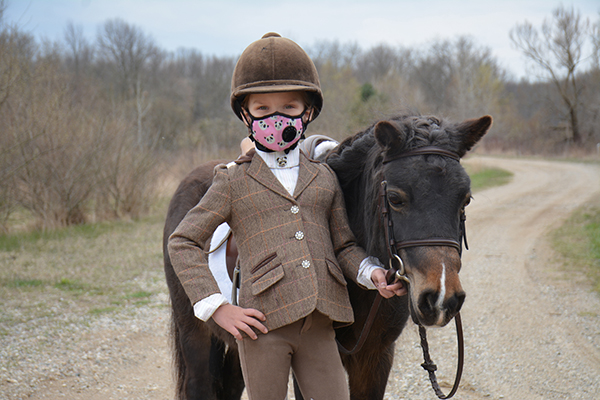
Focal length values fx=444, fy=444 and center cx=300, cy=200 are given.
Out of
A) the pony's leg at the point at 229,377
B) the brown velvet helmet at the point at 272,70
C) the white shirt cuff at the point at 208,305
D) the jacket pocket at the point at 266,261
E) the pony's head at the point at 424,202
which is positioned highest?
the brown velvet helmet at the point at 272,70

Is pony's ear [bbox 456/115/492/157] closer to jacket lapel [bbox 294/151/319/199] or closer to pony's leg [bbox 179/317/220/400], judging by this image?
jacket lapel [bbox 294/151/319/199]

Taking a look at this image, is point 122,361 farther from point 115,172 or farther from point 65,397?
point 115,172

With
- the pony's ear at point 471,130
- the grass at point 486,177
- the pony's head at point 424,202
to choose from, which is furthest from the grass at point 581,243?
the pony's head at point 424,202

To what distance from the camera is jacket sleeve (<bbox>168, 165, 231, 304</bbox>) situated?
5.29ft

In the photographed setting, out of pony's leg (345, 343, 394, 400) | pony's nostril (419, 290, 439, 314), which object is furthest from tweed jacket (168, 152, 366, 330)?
pony's leg (345, 343, 394, 400)

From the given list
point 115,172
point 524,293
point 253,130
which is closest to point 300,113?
point 253,130

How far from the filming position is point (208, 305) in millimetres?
1588

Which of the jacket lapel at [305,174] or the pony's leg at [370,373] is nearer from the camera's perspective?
the jacket lapel at [305,174]

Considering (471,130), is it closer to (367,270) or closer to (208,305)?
(367,270)

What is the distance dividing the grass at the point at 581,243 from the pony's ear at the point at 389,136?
5.91 meters

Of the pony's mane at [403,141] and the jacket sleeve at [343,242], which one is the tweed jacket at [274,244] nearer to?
the jacket sleeve at [343,242]

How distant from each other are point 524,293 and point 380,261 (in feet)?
17.6

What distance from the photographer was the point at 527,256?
8047 millimetres

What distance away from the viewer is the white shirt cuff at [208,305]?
1586 millimetres
